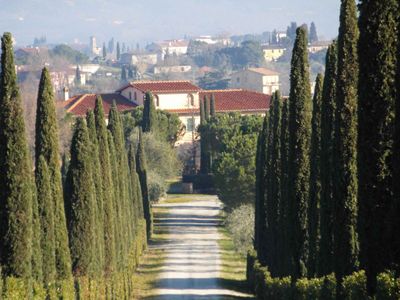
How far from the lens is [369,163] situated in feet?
66.8

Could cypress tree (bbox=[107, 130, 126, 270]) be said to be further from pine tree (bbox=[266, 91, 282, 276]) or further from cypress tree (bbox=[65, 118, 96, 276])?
cypress tree (bbox=[65, 118, 96, 276])

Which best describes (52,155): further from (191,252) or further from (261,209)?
(191,252)

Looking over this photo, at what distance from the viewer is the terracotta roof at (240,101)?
131 metres

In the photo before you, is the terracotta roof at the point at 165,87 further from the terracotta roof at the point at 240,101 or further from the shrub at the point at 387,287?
the shrub at the point at 387,287

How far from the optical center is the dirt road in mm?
50625

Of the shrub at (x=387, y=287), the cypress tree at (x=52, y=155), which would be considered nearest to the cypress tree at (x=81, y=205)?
the cypress tree at (x=52, y=155)

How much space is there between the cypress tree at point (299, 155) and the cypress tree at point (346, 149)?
7.78m

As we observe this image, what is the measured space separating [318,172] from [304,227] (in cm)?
298

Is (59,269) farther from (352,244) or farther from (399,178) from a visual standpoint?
(399,178)

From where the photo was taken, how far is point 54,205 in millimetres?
34844

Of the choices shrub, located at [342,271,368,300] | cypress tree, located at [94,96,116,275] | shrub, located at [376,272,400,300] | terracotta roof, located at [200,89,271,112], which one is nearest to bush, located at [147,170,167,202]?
terracotta roof, located at [200,89,271,112]

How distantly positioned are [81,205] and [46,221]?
17.3 feet

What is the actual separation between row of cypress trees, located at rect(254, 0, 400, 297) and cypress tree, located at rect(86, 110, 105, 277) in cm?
698

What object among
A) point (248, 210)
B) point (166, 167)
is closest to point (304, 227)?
point (248, 210)
